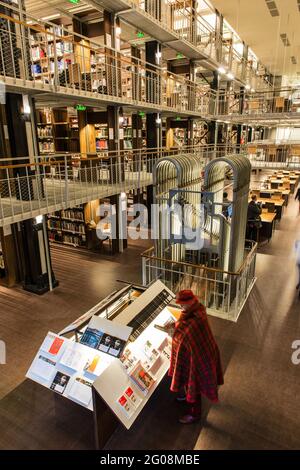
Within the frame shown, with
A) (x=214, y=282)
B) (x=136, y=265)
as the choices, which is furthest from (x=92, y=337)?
(x=136, y=265)

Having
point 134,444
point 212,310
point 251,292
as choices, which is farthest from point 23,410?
point 251,292

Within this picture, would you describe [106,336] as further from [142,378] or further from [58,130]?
[58,130]

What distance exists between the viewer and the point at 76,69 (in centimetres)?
661

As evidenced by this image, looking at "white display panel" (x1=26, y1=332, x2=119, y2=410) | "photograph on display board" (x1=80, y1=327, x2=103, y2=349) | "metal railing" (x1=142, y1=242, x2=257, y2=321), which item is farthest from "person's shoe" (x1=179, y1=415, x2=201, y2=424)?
"metal railing" (x1=142, y1=242, x2=257, y2=321)

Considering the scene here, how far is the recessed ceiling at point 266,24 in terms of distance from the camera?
867 cm

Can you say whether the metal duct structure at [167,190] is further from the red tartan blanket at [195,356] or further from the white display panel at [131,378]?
the red tartan blanket at [195,356]

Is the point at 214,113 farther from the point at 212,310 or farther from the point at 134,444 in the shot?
the point at 134,444

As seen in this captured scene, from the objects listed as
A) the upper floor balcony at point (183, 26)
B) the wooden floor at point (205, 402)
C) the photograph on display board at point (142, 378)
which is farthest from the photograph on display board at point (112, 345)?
the upper floor balcony at point (183, 26)

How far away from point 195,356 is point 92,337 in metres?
1.00

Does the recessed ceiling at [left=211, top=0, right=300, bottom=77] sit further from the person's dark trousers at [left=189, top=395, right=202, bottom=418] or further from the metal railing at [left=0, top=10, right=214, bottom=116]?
the person's dark trousers at [left=189, top=395, right=202, bottom=418]

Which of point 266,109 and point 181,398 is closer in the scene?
point 181,398

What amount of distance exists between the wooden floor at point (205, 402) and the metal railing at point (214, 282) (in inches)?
8.8

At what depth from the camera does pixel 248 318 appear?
496 centimetres

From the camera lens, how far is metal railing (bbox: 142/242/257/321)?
4.96 m
